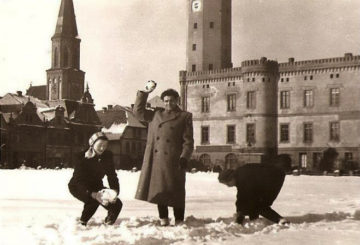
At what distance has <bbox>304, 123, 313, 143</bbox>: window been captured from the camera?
27.1m

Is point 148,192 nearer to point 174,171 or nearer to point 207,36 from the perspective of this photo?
point 174,171

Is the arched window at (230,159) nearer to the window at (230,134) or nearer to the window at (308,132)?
the window at (230,134)

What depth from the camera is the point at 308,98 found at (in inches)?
1074

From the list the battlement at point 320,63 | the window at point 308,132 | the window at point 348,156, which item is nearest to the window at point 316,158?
the window at point 308,132

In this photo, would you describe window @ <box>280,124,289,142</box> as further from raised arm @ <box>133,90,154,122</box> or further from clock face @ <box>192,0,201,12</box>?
raised arm @ <box>133,90,154,122</box>

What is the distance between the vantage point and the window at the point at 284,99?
27.8 m

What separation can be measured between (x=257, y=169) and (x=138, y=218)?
1.21m

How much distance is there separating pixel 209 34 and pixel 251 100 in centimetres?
423

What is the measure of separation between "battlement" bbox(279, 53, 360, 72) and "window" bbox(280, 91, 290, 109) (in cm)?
107

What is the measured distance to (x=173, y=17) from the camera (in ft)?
25.5

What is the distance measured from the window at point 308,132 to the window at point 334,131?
100 centimetres

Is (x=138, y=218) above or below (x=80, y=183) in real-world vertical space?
A: below

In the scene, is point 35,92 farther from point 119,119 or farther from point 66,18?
point 66,18

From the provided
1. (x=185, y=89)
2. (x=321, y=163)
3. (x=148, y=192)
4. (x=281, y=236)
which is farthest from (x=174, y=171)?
(x=185, y=89)
